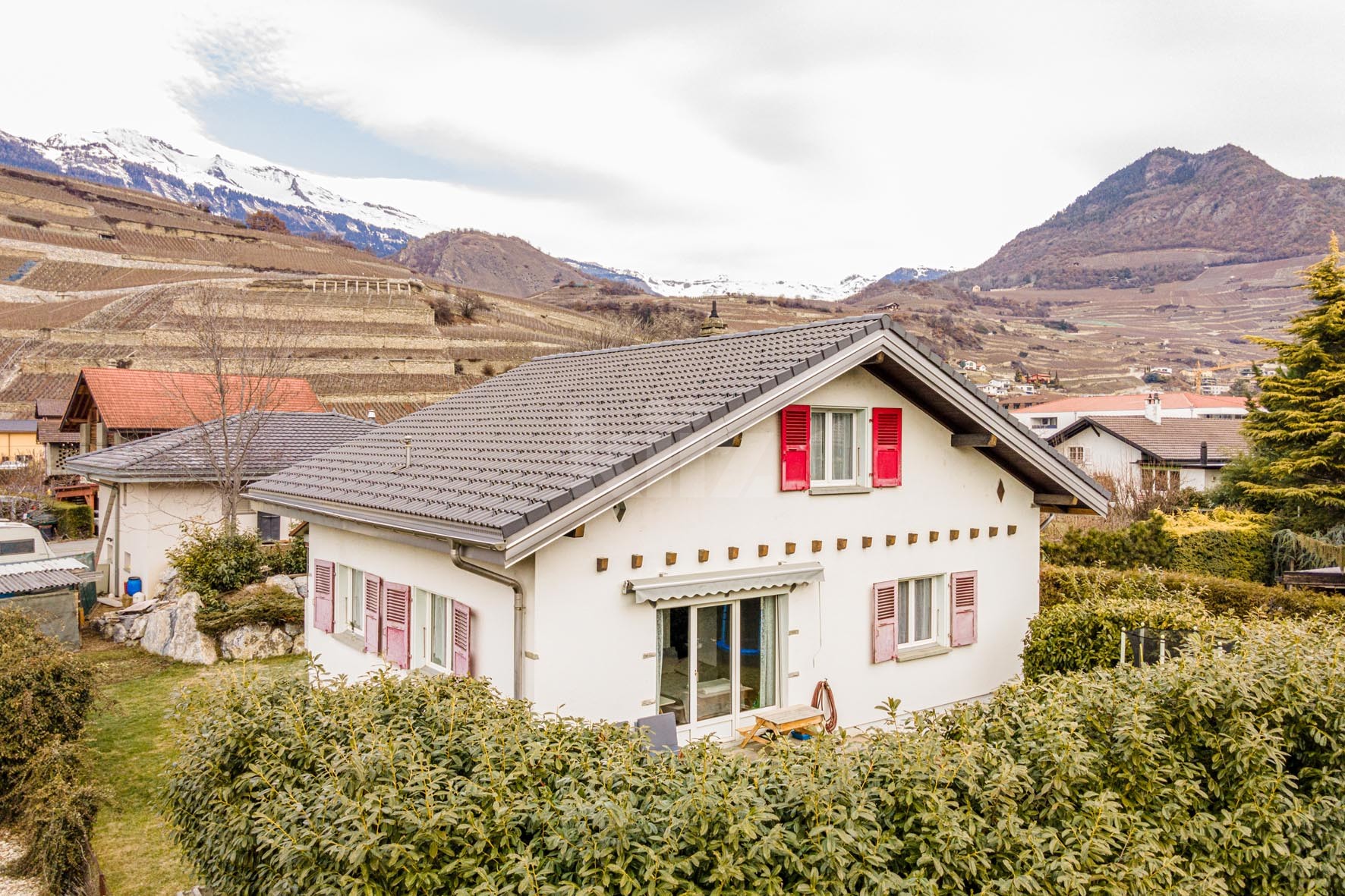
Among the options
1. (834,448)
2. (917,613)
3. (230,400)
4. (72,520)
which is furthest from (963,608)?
(72,520)

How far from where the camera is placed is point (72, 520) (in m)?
34.0

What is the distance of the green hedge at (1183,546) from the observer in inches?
720

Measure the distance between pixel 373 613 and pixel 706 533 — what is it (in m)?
5.16

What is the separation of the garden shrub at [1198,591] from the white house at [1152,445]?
2130 centimetres

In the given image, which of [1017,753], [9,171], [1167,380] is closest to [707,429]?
[1017,753]

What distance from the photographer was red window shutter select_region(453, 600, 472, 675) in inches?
367

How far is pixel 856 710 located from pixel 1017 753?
620 centimetres

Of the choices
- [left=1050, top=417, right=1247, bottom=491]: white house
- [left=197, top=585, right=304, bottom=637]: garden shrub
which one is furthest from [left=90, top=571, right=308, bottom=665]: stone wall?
[left=1050, top=417, right=1247, bottom=491]: white house

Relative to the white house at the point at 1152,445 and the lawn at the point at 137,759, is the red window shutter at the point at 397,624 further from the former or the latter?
the white house at the point at 1152,445

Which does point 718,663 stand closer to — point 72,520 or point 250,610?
point 250,610

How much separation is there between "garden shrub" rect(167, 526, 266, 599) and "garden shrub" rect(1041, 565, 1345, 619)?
680 inches

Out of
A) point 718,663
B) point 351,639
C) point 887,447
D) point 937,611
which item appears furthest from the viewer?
point 937,611

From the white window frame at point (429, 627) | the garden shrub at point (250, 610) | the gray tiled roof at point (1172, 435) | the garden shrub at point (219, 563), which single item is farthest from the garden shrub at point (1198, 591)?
the gray tiled roof at point (1172, 435)

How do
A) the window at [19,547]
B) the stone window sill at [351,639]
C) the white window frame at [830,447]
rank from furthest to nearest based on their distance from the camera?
the window at [19,547] < the stone window sill at [351,639] < the white window frame at [830,447]
